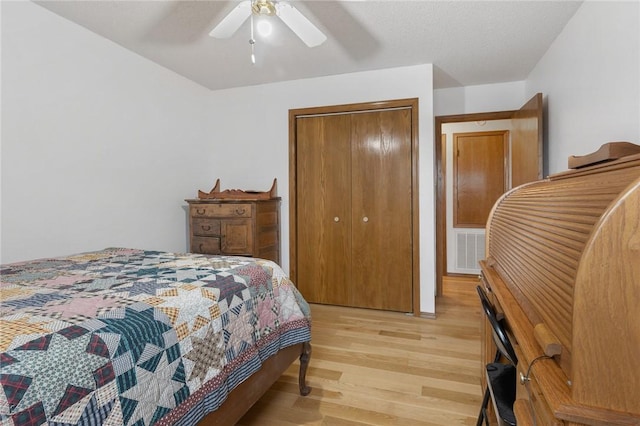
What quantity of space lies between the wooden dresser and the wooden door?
305 cm

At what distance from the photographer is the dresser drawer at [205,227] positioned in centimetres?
321

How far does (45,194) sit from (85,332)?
1.90m

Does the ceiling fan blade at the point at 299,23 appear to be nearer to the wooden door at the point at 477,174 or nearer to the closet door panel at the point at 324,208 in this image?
the closet door panel at the point at 324,208

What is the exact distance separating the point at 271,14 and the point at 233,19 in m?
0.22

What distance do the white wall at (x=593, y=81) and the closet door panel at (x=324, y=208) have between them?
1768mm

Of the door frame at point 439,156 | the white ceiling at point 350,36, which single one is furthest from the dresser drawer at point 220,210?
the door frame at point 439,156

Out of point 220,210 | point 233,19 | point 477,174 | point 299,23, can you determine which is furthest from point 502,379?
point 477,174

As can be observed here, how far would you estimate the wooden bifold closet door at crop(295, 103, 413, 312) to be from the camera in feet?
10.5

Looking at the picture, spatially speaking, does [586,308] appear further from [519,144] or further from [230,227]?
[519,144]

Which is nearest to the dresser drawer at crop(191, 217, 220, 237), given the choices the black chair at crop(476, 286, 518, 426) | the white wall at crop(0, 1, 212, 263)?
the white wall at crop(0, 1, 212, 263)

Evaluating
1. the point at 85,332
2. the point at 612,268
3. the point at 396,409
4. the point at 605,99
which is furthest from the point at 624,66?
the point at 85,332

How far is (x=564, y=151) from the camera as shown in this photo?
7.97ft

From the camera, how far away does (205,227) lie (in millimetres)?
3244

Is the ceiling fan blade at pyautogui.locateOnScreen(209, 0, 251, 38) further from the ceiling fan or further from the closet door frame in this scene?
the closet door frame
